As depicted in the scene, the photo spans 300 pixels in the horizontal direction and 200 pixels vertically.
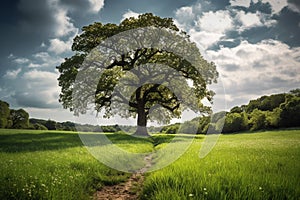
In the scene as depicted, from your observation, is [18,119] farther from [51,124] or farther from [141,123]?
[141,123]

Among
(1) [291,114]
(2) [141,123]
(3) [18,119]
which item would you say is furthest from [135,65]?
(3) [18,119]

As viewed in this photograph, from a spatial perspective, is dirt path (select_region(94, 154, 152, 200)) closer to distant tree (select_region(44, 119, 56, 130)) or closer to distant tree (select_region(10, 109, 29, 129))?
distant tree (select_region(10, 109, 29, 129))

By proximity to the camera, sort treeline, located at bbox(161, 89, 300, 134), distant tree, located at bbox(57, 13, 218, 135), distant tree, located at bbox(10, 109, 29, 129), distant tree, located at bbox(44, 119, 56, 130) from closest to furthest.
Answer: distant tree, located at bbox(57, 13, 218, 135) < treeline, located at bbox(161, 89, 300, 134) < distant tree, located at bbox(10, 109, 29, 129) < distant tree, located at bbox(44, 119, 56, 130)

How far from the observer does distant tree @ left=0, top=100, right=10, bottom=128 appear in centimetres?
7744

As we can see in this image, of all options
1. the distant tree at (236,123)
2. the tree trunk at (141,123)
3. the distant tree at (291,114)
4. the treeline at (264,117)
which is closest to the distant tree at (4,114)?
the tree trunk at (141,123)

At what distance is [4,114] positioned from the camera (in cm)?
8006

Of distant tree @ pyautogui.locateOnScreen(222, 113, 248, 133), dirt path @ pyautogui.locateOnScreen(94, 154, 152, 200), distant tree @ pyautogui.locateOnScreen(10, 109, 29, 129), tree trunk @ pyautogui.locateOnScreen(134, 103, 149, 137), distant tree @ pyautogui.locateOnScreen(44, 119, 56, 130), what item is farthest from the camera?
distant tree @ pyautogui.locateOnScreen(44, 119, 56, 130)

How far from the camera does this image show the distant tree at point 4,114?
77438mm

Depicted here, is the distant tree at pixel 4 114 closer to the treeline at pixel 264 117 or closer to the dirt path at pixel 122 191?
the treeline at pixel 264 117

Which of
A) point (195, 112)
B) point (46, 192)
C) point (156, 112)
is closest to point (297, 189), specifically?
point (46, 192)

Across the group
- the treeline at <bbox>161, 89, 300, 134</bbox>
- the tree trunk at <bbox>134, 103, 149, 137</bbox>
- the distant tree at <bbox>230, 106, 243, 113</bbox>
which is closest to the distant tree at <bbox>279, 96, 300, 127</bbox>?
the treeline at <bbox>161, 89, 300, 134</bbox>

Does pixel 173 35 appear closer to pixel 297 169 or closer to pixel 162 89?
pixel 162 89

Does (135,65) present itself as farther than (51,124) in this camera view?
No

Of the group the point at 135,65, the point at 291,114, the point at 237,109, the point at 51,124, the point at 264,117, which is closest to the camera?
the point at 135,65
